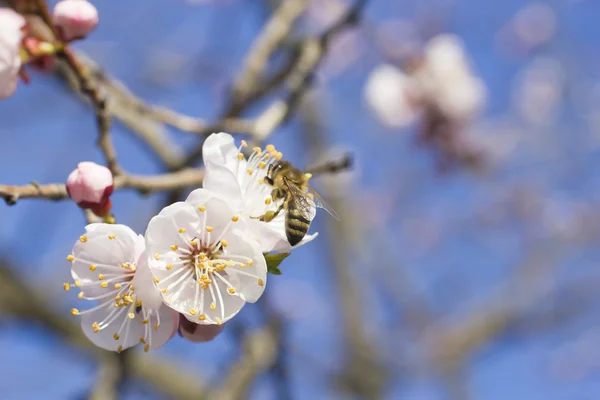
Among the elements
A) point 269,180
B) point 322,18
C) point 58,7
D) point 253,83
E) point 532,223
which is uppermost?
point 322,18

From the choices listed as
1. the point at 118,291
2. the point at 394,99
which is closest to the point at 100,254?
the point at 118,291

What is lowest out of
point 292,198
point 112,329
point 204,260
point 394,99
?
point 112,329

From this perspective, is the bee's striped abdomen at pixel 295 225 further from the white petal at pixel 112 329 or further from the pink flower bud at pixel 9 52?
the pink flower bud at pixel 9 52

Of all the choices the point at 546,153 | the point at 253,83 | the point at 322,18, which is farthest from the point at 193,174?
the point at 322,18

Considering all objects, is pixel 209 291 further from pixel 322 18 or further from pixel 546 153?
pixel 322 18

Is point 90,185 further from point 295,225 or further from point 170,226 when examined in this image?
point 295,225

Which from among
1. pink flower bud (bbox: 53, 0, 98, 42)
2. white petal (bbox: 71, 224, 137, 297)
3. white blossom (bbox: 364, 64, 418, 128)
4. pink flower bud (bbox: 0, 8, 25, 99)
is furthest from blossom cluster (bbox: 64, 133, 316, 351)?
white blossom (bbox: 364, 64, 418, 128)

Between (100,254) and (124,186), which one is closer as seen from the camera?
(100,254)
